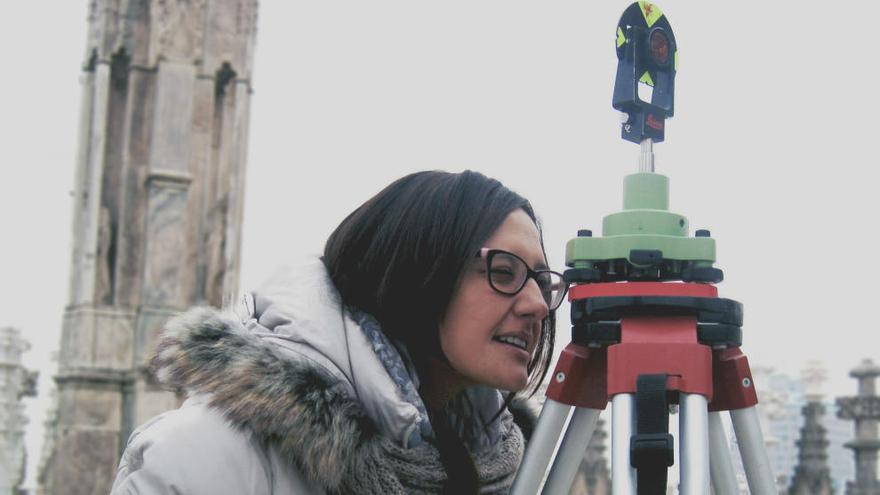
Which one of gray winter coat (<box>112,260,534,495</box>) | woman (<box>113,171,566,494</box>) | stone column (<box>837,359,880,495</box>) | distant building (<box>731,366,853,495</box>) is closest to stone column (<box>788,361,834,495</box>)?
distant building (<box>731,366,853,495</box>)

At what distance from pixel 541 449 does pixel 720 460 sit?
0.27 metres

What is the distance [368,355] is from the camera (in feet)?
6.46

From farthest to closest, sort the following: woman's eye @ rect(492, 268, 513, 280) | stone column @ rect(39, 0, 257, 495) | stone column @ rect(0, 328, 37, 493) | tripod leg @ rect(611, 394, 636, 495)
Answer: stone column @ rect(0, 328, 37, 493) → stone column @ rect(39, 0, 257, 495) → woman's eye @ rect(492, 268, 513, 280) → tripod leg @ rect(611, 394, 636, 495)

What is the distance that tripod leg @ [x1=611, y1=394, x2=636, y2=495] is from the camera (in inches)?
77.4

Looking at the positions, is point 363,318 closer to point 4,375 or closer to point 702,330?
point 702,330

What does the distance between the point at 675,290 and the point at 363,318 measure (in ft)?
1.48

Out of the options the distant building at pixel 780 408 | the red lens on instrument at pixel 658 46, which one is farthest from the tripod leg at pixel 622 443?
the distant building at pixel 780 408

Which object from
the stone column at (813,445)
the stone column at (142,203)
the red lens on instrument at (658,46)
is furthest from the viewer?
the stone column at (813,445)

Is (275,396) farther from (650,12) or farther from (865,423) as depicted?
(865,423)

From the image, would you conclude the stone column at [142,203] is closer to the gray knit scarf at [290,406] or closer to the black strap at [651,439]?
the gray knit scarf at [290,406]

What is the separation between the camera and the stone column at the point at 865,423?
43.7ft

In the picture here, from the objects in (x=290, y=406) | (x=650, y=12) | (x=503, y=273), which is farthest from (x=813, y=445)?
(x=290, y=406)

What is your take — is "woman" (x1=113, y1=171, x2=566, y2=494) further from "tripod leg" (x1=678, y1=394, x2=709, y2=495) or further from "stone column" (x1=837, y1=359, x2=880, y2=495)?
"stone column" (x1=837, y1=359, x2=880, y2=495)

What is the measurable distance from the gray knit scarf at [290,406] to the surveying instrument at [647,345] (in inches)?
9.5
